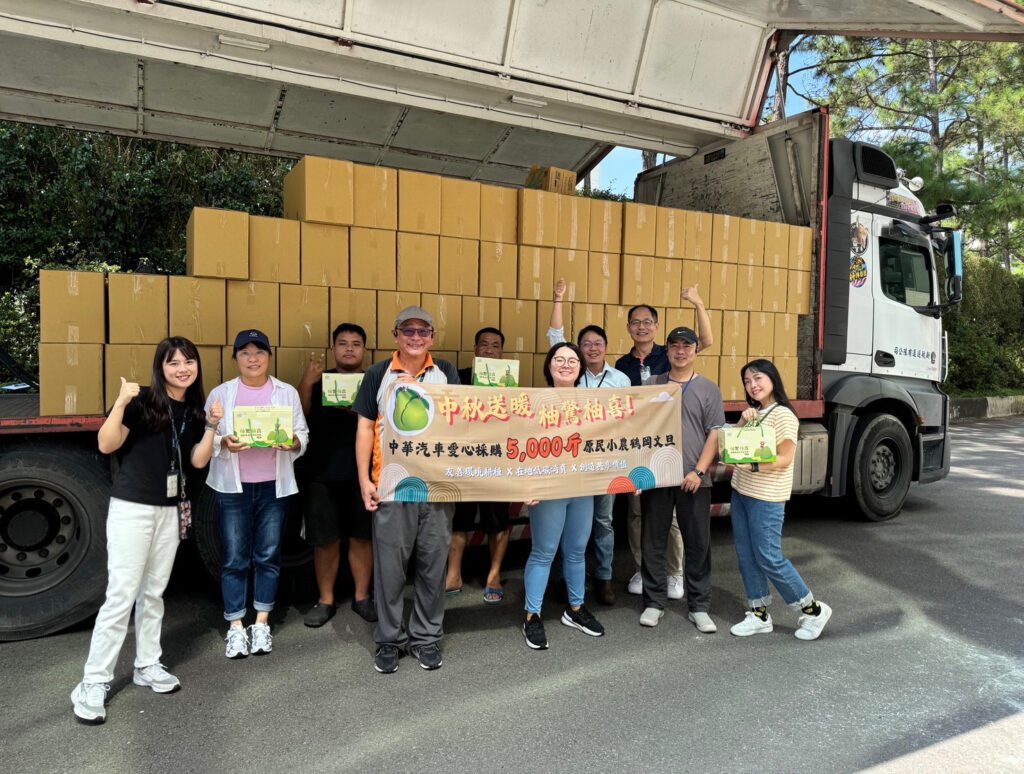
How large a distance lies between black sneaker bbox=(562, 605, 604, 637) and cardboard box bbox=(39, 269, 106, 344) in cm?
305

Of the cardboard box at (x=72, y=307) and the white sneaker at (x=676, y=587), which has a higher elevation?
the cardboard box at (x=72, y=307)

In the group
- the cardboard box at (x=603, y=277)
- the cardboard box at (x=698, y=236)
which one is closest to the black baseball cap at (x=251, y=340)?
the cardboard box at (x=603, y=277)

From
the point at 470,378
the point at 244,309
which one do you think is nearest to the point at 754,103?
the point at 470,378

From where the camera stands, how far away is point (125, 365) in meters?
3.77

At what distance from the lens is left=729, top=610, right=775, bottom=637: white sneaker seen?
3967 millimetres

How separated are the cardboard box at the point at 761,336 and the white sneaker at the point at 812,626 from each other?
2.39m

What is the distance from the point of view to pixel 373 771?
263 centimetres

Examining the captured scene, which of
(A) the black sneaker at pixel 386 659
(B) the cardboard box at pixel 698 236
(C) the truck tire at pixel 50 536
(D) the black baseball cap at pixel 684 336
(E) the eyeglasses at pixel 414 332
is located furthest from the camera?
(B) the cardboard box at pixel 698 236

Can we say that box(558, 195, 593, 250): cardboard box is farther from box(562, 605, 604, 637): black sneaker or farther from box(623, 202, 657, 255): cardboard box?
box(562, 605, 604, 637): black sneaker

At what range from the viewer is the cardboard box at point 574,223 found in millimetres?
5012

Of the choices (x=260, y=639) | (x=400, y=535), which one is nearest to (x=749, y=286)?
(x=400, y=535)

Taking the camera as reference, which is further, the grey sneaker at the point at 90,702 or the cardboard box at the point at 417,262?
the cardboard box at the point at 417,262

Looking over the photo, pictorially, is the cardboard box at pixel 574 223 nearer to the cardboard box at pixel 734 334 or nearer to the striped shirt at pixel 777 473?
the cardboard box at pixel 734 334

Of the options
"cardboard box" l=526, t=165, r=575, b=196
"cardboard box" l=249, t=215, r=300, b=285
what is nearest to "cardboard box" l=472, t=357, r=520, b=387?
"cardboard box" l=249, t=215, r=300, b=285
